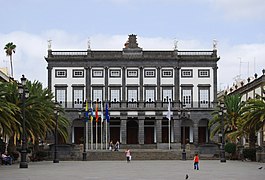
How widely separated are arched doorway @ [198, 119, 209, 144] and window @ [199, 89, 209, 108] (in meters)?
2.64

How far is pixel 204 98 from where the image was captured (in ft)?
256

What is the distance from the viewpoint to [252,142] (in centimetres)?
5488

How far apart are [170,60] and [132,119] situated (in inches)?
376

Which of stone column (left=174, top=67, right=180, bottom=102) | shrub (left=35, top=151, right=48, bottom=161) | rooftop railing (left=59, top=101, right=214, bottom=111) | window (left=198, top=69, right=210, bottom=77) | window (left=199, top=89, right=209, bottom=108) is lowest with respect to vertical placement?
shrub (left=35, top=151, right=48, bottom=161)

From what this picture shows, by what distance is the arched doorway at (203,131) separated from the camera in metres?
79.6

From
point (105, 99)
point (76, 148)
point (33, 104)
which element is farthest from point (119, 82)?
point (33, 104)

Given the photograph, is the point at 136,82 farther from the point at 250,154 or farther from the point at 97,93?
the point at 250,154

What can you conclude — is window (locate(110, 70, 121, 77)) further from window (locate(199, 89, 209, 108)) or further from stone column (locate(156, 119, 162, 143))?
window (locate(199, 89, 209, 108))

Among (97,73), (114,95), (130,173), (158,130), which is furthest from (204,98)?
(130,173)

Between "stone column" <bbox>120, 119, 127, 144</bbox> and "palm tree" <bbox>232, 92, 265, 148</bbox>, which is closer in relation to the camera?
"palm tree" <bbox>232, 92, 265, 148</bbox>

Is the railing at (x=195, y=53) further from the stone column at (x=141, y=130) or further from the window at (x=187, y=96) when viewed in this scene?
the stone column at (x=141, y=130)

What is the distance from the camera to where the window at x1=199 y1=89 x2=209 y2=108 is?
78.1 meters

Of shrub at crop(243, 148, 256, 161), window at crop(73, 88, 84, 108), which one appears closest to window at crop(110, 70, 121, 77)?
window at crop(73, 88, 84, 108)

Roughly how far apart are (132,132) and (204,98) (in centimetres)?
1093
